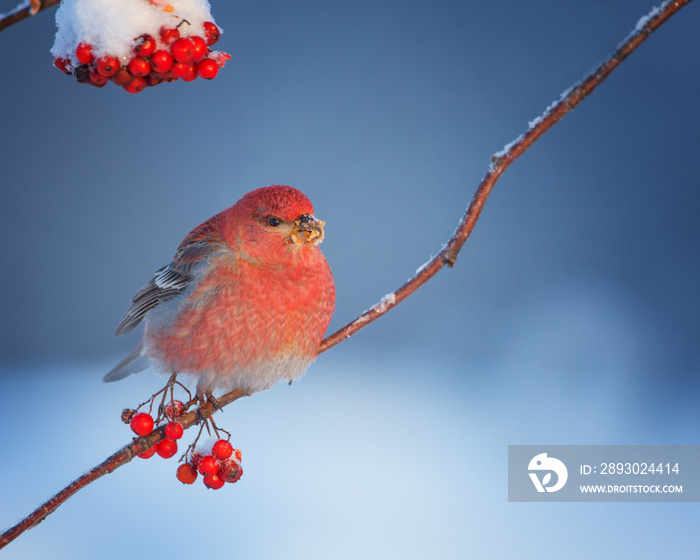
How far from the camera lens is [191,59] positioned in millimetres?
513

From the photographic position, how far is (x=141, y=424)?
65 centimetres

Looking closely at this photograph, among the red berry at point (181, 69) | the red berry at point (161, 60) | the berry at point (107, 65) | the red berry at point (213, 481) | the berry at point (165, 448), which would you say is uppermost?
the red berry at point (181, 69)

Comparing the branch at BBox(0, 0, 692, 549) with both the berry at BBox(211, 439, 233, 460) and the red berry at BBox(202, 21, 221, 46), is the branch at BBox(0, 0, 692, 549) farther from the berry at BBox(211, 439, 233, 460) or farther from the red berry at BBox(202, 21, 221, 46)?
the red berry at BBox(202, 21, 221, 46)

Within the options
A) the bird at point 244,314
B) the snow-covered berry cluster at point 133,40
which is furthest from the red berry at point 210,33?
the bird at point 244,314

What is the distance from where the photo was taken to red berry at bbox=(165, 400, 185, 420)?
2.21ft

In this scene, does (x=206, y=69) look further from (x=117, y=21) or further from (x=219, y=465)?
(x=219, y=465)

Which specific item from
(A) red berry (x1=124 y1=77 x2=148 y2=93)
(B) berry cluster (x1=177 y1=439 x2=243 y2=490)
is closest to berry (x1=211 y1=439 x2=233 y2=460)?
Result: (B) berry cluster (x1=177 y1=439 x2=243 y2=490)

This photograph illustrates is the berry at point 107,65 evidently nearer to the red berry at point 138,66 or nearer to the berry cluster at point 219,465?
the red berry at point 138,66

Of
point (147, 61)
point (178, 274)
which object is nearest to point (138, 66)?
point (147, 61)

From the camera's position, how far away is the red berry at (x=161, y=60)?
0.50m

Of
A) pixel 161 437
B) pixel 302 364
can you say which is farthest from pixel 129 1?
pixel 302 364

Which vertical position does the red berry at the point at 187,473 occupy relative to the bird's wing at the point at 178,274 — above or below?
below

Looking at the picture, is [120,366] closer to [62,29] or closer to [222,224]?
[222,224]

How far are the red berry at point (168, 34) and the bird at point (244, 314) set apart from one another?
0.27 metres
